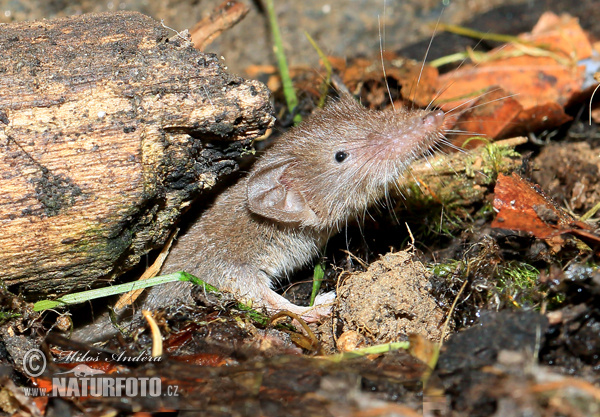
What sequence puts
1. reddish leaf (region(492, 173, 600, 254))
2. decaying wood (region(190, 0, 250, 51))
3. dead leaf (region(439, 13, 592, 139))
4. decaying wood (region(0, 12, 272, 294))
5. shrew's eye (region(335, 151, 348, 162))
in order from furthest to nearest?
dead leaf (region(439, 13, 592, 139)) < decaying wood (region(190, 0, 250, 51)) < shrew's eye (region(335, 151, 348, 162)) < reddish leaf (region(492, 173, 600, 254)) < decaying wood (region(0, 12, 272, 294))

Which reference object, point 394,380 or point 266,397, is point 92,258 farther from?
point 394,380

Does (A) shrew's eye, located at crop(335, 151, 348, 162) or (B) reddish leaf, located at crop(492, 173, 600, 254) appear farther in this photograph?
(A) shrew's eye, located at crop(335, 151, 348, 162)

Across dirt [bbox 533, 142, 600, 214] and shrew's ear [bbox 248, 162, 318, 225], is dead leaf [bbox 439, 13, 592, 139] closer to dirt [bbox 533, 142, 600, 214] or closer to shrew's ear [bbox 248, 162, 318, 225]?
dirt [bbox 533, 142, 600, 214]

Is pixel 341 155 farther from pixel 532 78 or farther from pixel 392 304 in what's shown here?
pixel 532 78

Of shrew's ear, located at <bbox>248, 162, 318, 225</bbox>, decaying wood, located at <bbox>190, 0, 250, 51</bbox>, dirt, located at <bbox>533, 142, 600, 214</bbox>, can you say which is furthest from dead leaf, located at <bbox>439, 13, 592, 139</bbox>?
decaying wood, located at <bbox>190, 0, 250, 51</bbox>

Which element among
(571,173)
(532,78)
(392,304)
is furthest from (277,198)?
(532,78)

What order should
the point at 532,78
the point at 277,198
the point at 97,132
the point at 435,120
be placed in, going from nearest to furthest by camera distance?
the point at 97,132
the point at 435,120
the point at 277,198
the point at 532,78

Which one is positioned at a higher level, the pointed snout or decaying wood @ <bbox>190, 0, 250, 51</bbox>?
decaying wood @ <bbox>190, 0, 250, 51</bbox>
